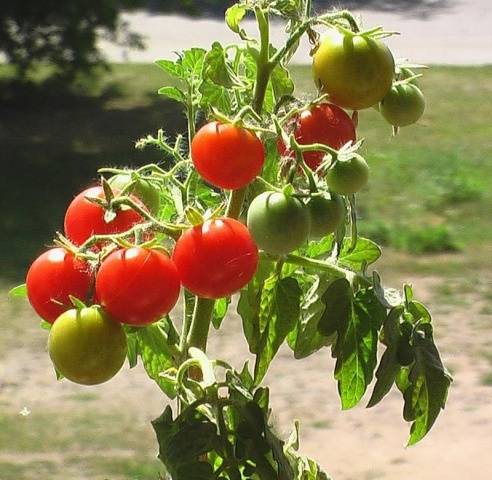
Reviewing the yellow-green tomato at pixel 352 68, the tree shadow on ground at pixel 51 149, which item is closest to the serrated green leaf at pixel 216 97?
the yellow-green tomato at pixel 352 68

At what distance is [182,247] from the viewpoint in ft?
2.70

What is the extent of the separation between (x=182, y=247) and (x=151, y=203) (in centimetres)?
10

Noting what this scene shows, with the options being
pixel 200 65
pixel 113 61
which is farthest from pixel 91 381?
pixel 113 61

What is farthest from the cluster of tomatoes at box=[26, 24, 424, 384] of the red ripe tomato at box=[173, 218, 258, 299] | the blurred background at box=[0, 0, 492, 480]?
the blurred background at box=[0, 0, 492, 480]

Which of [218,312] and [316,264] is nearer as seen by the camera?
[316,264]

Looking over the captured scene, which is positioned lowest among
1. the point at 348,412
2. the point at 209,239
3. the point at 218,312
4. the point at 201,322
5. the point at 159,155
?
the point at 159,155

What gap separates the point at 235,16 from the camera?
36.2 inches

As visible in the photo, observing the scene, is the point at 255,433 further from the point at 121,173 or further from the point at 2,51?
the point at 2,51

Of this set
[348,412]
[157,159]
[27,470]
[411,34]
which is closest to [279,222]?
[27,470]

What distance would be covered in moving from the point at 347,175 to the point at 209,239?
0.11 metres

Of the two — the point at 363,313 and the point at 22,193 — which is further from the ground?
the point at 363,313

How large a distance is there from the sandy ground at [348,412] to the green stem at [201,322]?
253 cm

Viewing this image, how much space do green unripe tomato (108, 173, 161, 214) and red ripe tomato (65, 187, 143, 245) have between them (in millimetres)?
28

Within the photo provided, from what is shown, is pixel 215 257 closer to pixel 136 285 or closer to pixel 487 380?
pixel 136 285
